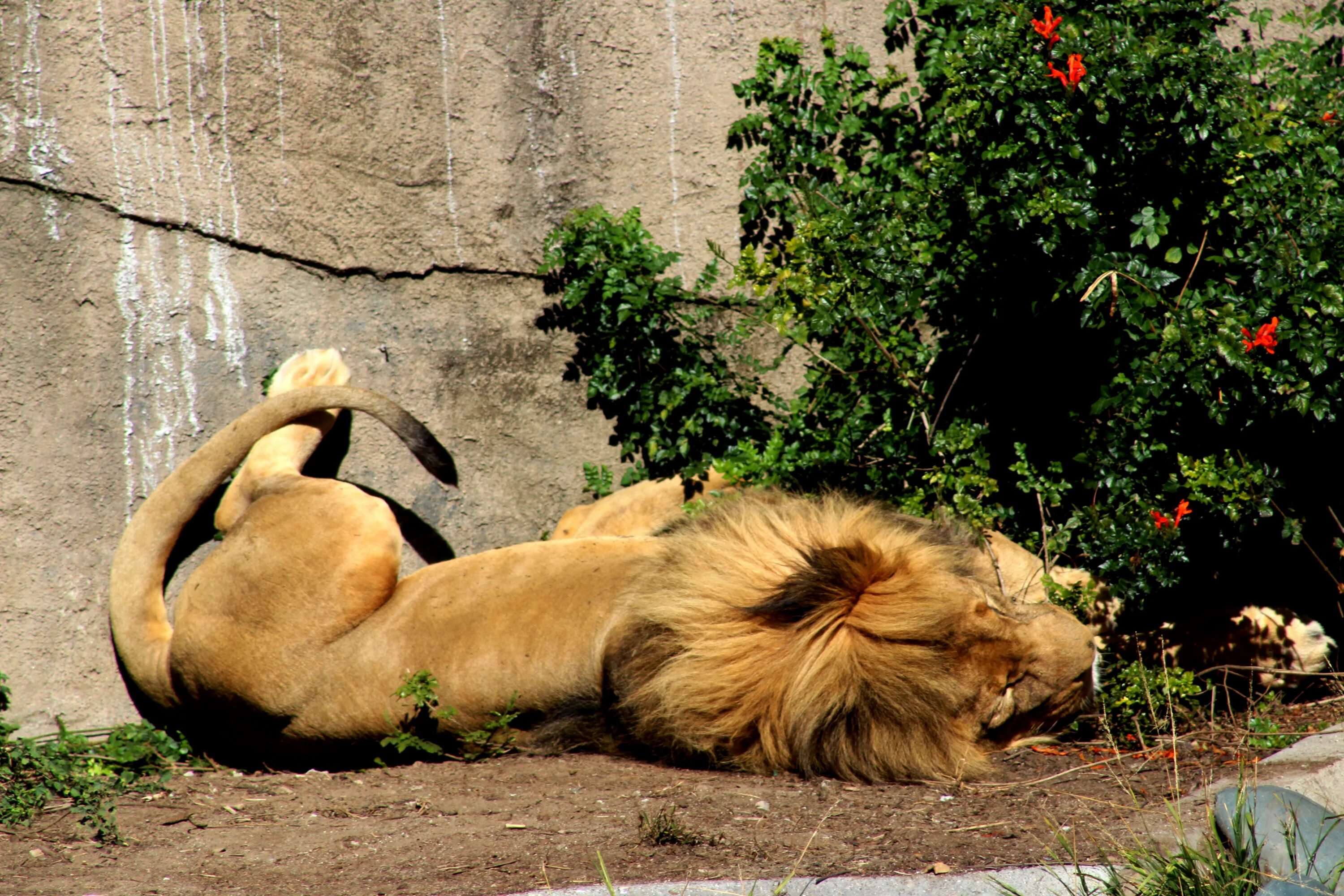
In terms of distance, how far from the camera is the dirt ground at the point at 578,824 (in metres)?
2.52

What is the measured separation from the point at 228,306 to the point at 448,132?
1052 millimetres

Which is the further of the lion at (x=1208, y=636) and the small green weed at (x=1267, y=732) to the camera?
the lion at (x=1208, y=636)

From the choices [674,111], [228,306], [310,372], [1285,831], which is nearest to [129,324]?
[228,306]

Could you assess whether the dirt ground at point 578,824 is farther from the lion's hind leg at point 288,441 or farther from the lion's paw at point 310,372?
the lion's paw at point 310,372

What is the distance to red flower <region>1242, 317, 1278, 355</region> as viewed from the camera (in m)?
3.16

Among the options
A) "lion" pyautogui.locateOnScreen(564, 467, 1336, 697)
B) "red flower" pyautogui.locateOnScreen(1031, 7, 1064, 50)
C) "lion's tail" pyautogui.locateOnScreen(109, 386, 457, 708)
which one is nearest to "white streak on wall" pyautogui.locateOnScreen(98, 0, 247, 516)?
"lion's tail" pyautogui.locateOnScreen(109, 386, 457, 708)

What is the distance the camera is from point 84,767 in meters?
3.66

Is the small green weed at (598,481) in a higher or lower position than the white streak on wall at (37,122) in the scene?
lower

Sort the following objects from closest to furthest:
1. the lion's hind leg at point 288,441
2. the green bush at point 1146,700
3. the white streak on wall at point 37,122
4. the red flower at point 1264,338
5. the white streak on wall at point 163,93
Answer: the red flower at point 1264,338
the green bush at point 1146,700
the white streak on wall at point 37,122
the white streak on wall at point 163,93
the lion's hind leg at point 288,441

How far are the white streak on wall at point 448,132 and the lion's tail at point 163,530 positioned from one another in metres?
0.74

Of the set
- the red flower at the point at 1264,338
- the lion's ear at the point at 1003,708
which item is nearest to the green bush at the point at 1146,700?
the lion's ear at the point at 1003,708

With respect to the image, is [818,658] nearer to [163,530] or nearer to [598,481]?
[598,481]

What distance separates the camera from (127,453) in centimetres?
399

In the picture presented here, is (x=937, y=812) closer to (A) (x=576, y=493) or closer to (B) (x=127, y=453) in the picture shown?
(A) (x=576, y=493)
